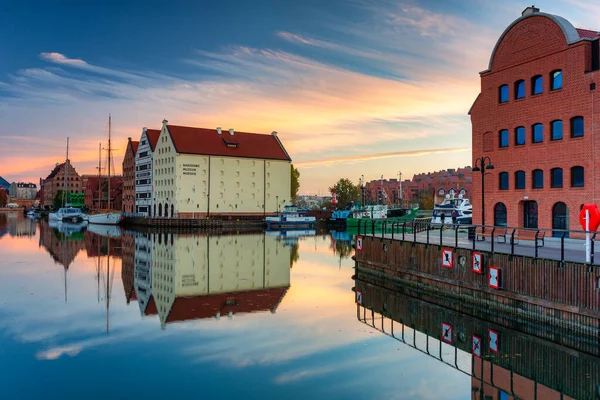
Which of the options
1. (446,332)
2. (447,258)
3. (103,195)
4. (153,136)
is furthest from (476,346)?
(103,195)

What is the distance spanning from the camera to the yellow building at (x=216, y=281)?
21.0 meters

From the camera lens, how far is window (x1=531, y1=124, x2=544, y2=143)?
29.4 m

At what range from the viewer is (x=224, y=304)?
21.8m

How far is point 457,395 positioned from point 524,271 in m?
7.64

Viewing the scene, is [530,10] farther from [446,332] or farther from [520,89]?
[446,332]

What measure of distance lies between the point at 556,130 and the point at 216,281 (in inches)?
790

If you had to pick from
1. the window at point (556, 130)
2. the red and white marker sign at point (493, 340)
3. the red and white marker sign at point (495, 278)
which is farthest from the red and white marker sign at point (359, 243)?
the red and white marker sign at point (493, 340)

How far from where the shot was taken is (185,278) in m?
29.2

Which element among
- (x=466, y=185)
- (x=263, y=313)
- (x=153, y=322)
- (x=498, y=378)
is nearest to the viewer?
(x=498, y=378)

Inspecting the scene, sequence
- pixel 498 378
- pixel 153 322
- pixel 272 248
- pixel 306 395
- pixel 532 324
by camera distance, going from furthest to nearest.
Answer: pixel 272 248 → pixel 153 322 → pixel 532 324 → pixel 498 378 → pixel 306 395

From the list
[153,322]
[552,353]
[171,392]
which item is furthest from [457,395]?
[153,322]

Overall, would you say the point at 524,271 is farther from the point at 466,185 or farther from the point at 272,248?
the point at 466,185

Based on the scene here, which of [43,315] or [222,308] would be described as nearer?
[43,315]

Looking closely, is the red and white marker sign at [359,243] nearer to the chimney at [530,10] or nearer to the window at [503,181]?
the window at [503,181]
